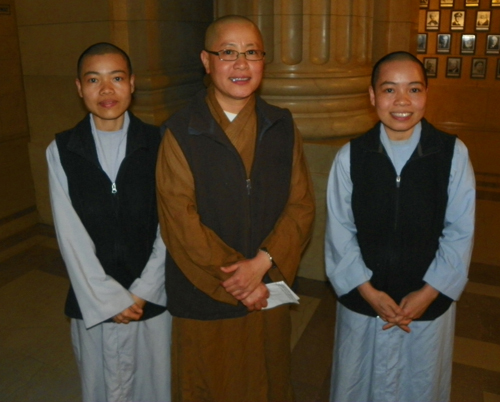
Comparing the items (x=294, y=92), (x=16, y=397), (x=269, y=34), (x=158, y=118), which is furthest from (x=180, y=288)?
(x=158, y=118)

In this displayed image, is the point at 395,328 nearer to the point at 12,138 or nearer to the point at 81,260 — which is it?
the point at 81,260

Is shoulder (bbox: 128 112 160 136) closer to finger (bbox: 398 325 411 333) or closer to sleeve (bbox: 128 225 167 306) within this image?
sleeve (bbox: 128 225 167 306)

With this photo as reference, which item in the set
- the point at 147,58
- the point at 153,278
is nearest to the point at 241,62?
the point at 153,278

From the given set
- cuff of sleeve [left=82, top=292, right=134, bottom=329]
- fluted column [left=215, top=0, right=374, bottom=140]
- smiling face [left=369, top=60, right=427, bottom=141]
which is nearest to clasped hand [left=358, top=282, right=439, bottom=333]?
smiling face [left=369, top=60, right=427, bottom=141]

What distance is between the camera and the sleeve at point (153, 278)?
2.47 m

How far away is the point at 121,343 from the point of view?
8.26 feet

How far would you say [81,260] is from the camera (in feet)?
7.75

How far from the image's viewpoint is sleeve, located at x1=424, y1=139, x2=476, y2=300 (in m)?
2.26

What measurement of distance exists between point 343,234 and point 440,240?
1.43ft

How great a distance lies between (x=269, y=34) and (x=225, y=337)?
2.93 m

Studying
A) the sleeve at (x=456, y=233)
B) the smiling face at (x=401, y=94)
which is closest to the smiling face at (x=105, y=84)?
the smiling face at (x=401, y=94)

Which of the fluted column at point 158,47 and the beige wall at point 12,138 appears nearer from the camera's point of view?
the fluted column at point 158,47

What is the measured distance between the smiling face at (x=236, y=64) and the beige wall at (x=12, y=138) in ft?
13.6

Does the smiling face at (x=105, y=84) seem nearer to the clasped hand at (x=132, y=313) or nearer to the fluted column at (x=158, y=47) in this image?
the clasped hand at (x=132, y=313)
